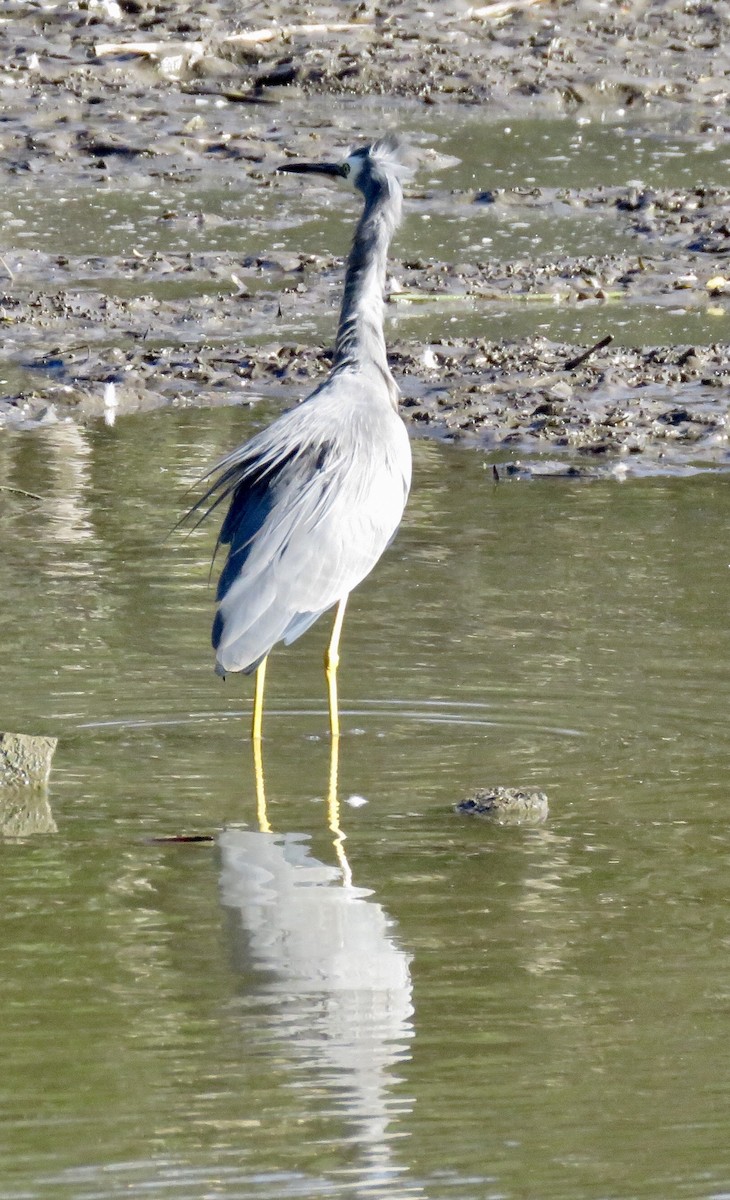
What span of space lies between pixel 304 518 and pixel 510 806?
1.25 m

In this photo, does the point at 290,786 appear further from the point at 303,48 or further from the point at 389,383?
the point at 303,48

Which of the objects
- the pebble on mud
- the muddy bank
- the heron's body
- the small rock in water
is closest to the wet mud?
the muddy bank

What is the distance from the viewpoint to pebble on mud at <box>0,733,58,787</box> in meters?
5.11

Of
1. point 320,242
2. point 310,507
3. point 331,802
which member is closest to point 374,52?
point 320,242

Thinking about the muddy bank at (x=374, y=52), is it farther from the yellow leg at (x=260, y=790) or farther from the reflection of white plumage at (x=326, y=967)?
the reflection of white plumage at (x=326, y=967)

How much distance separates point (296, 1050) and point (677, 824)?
155cm

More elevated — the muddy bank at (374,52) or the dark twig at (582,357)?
the muddy bank at (374,52)

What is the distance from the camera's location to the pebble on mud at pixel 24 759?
5.11m

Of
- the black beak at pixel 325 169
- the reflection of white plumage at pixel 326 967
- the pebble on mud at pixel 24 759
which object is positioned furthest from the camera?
the black beak at pixel 325 169

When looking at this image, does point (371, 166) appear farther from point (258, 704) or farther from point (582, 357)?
point (582, 357)

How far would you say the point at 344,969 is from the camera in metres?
4.06

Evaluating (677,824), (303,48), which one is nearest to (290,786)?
(677,824)

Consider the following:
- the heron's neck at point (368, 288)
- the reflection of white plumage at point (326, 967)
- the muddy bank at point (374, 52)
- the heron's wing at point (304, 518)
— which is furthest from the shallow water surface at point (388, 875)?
the muddy bank at point (374, 52)

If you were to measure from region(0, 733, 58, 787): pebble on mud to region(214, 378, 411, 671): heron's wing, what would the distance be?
0.55m
